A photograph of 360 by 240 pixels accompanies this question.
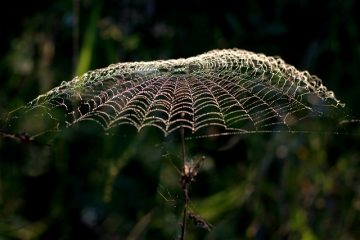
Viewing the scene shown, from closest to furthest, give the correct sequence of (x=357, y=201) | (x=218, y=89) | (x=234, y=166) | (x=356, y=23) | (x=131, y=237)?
(x=218, y=89) < (x=131, y=237) < (x=357, y=201) < (x=234, y=166) < (x=356, y=23)

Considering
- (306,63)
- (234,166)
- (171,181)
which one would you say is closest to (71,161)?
(171,181)

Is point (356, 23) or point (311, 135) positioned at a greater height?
point (356, 23)

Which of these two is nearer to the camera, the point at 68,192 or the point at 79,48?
the point at 68,192

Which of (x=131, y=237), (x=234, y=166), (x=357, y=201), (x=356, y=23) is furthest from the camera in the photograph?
(x=356, y=23)

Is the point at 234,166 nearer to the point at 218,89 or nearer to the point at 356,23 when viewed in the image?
the point at 356,23

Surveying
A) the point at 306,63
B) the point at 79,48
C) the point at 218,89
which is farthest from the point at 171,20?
the point at 218,89

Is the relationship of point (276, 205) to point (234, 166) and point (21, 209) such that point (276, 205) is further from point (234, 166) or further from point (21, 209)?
point (21, 209)

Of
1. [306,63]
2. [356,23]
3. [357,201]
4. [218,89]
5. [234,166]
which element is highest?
[356,23]
